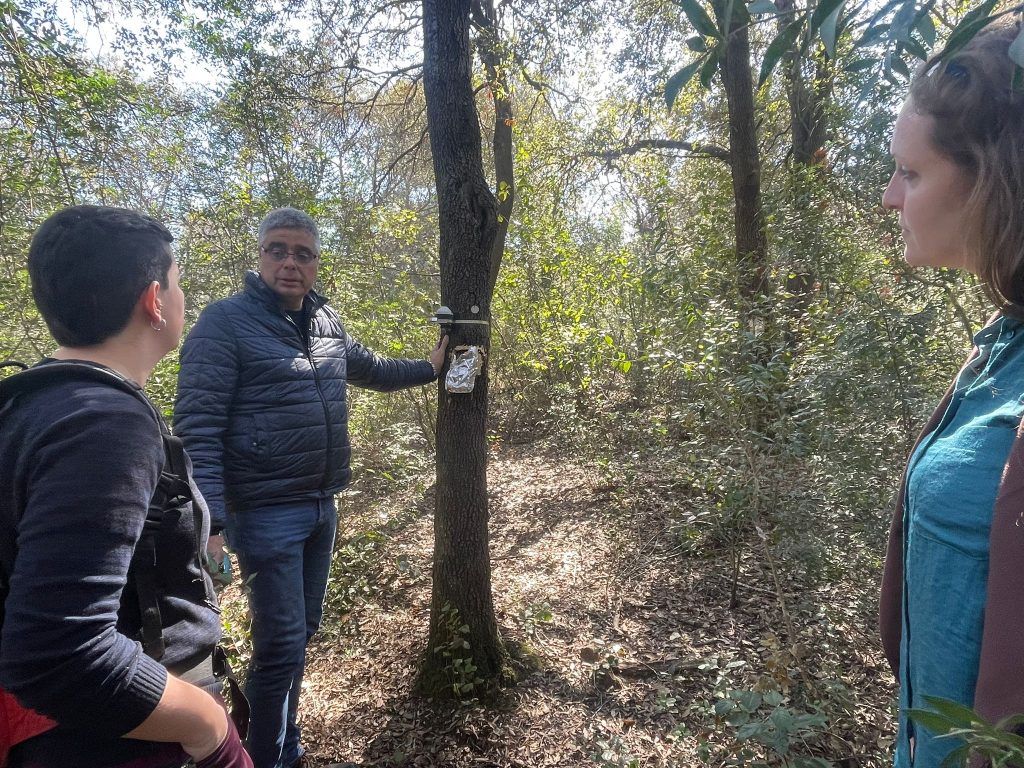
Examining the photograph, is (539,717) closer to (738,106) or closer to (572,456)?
(572,456)

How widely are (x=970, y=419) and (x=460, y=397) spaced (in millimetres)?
1950

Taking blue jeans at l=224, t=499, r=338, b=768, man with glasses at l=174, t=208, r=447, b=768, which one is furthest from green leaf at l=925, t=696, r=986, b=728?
blue jeans at l=224, t=499, r=338, b=768

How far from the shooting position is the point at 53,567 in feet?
2.79

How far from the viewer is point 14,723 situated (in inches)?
38.5

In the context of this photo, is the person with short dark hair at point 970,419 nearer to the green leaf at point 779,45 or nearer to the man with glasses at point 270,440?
the green leaf at point 779,45


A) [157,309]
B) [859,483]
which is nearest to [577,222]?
[859,483]

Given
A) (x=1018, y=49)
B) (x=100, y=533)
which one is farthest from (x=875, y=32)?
(x=100, y=533)

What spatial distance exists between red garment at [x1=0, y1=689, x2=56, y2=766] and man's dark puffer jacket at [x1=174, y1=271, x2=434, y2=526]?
0.86 meters

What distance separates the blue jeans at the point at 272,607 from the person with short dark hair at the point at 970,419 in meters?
2.00

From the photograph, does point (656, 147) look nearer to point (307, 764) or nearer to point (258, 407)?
point (258, 407)

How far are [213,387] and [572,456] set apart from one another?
498 centimetres

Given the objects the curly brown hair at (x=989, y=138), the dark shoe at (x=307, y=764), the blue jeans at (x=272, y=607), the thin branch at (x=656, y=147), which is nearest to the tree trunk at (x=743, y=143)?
the thin branch at (x=656, y=147)

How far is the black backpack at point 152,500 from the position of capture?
36.8 inches

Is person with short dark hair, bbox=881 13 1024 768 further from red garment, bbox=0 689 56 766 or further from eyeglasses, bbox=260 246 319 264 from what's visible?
eyeglasses, bbox=260 246 319 264
